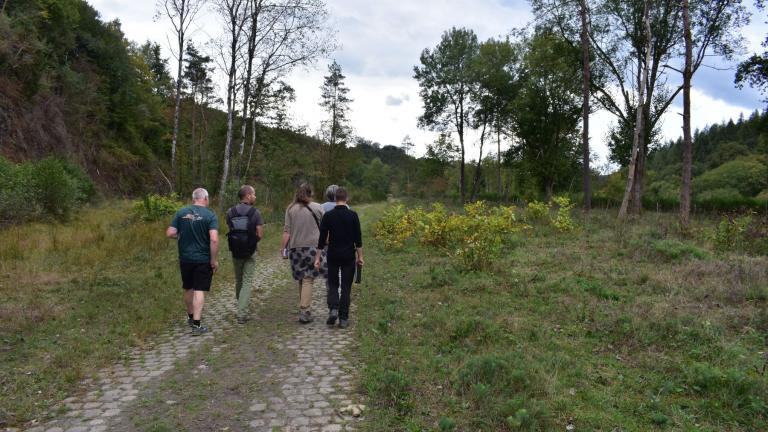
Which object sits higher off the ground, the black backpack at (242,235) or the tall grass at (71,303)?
the black backpack at (242,235)

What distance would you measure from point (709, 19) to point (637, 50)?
3.28 meters

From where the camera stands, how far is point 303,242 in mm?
7102

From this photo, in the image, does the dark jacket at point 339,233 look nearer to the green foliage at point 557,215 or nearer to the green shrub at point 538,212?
the green foliage at point 557,215

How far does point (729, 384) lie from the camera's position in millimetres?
4117

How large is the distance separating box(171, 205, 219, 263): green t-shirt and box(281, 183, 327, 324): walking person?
117cm

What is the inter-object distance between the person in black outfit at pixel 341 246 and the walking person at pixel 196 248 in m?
1.58

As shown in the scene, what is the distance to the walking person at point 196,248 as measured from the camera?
6.50 m

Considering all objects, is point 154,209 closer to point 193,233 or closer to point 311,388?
point 193,233

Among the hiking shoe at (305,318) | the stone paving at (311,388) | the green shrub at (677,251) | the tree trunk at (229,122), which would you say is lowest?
the stone paving at (311,388)

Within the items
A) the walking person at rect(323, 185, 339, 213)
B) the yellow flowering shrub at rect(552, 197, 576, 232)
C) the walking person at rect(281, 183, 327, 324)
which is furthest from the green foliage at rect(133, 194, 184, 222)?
the yellow flowering shrub at rect(552, 197, 576, 232)

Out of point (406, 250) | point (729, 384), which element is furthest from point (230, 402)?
point (406, 250)

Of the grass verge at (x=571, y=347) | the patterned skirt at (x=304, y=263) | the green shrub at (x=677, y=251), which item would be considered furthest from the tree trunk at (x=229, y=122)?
the green shrub at (x=677, y=251)

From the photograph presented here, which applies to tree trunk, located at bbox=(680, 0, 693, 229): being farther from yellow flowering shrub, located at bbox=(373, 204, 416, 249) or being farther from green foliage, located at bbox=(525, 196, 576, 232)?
yellow flowering shrub, located at bbox=(373, 204, 416, 249)

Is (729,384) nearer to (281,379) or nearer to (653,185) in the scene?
(281,379)
